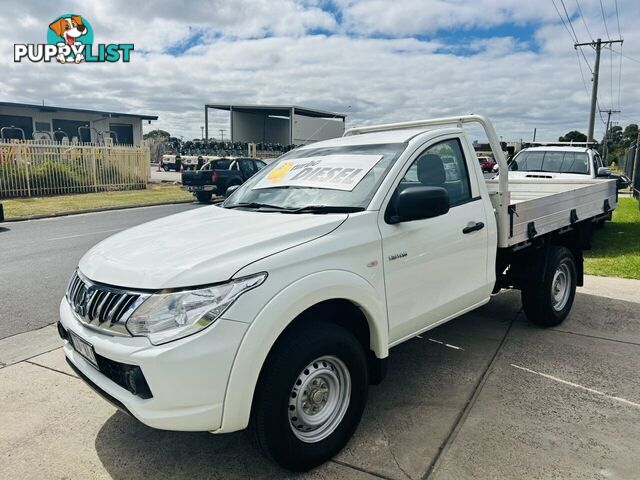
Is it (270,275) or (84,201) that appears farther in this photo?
(84,201)

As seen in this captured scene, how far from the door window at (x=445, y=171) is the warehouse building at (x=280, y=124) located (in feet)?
170

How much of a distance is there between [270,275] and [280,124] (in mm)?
62629

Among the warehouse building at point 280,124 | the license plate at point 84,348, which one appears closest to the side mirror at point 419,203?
the license plate at point 84,348

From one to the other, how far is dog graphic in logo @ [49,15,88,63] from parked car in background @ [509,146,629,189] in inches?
835

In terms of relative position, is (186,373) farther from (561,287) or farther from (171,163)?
(171,163)

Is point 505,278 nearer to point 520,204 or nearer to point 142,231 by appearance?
point 520,204

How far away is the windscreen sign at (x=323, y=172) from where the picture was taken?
3.41 metres

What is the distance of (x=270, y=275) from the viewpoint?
249 cm

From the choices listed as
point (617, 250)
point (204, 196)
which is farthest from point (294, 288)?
point (204, 196)

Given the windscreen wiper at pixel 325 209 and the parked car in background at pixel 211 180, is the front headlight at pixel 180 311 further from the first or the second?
the parked car in background at pixel 211 180

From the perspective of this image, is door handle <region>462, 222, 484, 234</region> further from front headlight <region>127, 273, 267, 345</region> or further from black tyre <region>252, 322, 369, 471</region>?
front headlight <region>127, 273, 267, 345</region>

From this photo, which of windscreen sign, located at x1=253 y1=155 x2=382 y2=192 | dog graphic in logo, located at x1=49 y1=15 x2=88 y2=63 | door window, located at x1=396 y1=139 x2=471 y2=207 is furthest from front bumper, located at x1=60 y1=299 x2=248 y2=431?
dog graphic in logo, located at x1=49 y1=15 x2=88 y2=63

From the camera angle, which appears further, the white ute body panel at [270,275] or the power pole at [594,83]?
the power pole at [594,83]

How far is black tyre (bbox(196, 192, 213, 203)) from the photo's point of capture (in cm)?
1919
